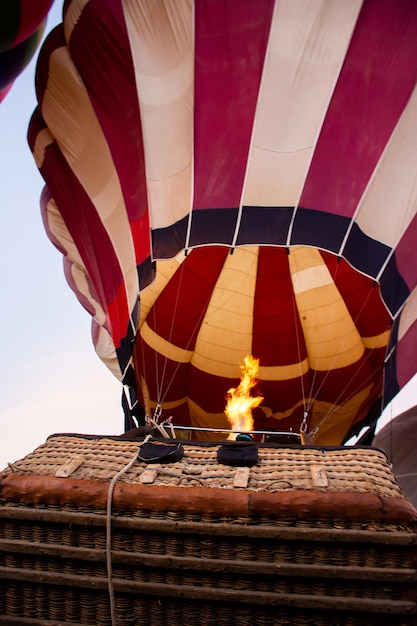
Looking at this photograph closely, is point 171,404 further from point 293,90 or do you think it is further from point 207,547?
point 207,547

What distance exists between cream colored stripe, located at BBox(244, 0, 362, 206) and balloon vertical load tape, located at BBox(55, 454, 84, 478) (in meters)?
2.62

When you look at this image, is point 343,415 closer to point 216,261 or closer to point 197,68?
point 216,261

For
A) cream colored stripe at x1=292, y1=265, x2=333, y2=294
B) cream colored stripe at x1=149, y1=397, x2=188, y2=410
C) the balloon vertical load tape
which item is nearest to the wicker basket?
the balloon vertical load tape

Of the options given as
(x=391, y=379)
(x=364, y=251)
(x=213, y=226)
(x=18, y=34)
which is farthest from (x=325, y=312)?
(x=18, y=34)

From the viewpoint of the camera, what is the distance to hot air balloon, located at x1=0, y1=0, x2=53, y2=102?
127 inches

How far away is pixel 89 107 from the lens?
417cm

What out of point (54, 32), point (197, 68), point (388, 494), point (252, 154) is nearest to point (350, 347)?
point (252, 154)

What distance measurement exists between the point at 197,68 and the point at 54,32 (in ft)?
3.68

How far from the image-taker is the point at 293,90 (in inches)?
155

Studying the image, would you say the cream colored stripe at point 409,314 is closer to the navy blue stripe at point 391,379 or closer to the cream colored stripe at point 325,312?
the navy blue stripe at point 391,379

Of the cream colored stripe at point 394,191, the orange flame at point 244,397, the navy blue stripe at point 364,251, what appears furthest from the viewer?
the orange flame at point 244,397

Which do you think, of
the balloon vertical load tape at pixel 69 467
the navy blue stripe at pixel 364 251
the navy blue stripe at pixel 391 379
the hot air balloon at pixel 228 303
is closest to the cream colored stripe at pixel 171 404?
the hot air balloon at pixel 228 303

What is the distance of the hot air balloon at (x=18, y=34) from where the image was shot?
3230mm

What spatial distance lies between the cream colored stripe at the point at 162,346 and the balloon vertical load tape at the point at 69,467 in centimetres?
391
